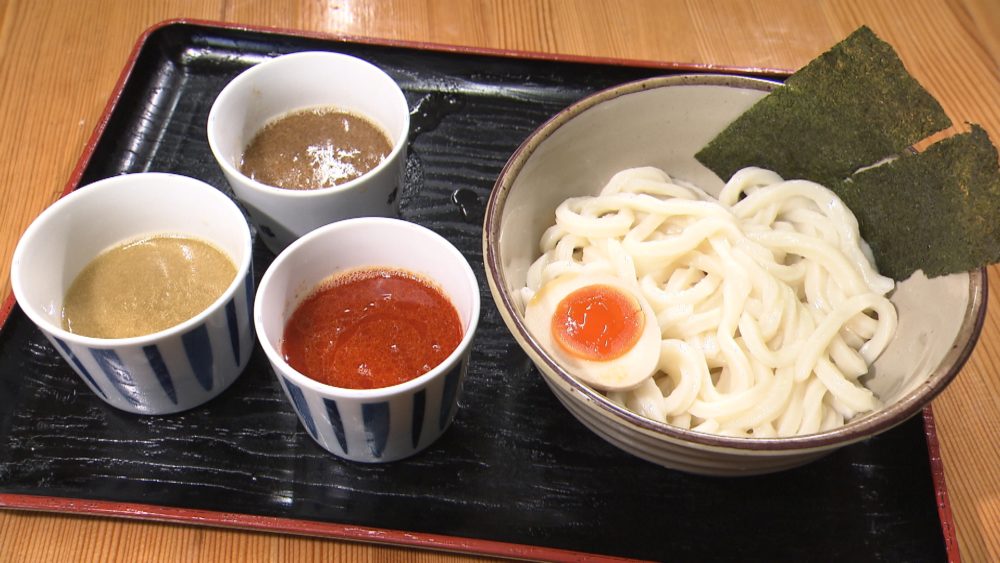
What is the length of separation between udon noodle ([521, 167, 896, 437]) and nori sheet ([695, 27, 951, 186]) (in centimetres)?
7

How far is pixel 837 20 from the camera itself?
283 centimetres

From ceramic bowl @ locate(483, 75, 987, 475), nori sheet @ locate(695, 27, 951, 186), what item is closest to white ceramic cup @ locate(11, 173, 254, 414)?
ceramic bowl @ locate(483, 75, 987, 475)

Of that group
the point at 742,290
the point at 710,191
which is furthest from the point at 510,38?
the point at 742,290

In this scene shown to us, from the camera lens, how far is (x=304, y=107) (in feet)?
6.91

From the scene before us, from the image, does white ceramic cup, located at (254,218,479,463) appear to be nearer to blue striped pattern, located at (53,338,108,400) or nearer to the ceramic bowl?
the ceramic bowl

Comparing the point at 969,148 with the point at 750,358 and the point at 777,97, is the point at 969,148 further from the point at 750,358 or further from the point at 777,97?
the point at 750,358

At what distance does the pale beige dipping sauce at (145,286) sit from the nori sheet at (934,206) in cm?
146

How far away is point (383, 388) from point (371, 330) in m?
0.21

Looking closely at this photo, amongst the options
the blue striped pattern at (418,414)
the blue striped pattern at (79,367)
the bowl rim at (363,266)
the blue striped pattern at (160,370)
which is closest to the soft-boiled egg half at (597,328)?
the bowl rim at (363,266)

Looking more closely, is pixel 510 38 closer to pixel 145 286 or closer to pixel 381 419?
pixel 145 286

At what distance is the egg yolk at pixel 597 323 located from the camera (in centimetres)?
157

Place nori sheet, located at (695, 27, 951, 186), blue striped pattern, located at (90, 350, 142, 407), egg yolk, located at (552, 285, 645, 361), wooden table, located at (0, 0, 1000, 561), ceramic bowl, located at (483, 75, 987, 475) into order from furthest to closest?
wooden table, located at (0, 0, 1000, 561), nori sheet, located at (695, 27, 951, 186), egg yolk, located at (552, 285, 645, 361), blue striped pattern, located at (90, 350, 142, 407), ceramic bowl, located at (483, 75, 987, 475)

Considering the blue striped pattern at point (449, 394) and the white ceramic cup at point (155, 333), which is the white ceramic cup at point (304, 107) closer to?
the white ceramic cup at point (155, 333)

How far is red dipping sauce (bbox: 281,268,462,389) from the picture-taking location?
1.54 meters
